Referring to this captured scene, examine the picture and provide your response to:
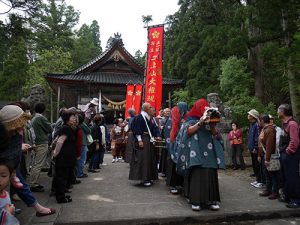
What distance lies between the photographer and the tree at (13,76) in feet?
107

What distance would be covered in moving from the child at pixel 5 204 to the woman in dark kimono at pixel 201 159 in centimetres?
296

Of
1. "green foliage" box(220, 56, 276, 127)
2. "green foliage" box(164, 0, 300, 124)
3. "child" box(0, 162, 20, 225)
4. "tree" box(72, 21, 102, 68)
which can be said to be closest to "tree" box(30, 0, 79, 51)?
"tree" box(72, 21, 102, 68)

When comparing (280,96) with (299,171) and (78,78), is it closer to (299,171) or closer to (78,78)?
(78,78)

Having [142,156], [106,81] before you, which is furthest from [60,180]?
[106,81]

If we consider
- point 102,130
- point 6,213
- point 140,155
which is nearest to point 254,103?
point 102,130

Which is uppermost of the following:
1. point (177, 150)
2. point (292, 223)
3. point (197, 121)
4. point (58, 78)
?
point (58, 78)

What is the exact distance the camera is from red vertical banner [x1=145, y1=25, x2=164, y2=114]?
460 inches

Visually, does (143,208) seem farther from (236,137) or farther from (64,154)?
(236,137)

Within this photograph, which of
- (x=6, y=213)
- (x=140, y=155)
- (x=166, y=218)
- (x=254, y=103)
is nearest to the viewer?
(x=6, y=213)

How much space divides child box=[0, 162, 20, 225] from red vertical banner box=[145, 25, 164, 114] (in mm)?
9495

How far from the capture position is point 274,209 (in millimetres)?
4664

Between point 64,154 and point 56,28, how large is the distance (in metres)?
41.4

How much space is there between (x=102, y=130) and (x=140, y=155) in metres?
2.61

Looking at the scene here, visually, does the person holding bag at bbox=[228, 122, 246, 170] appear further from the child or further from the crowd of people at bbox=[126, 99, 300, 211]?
the child
